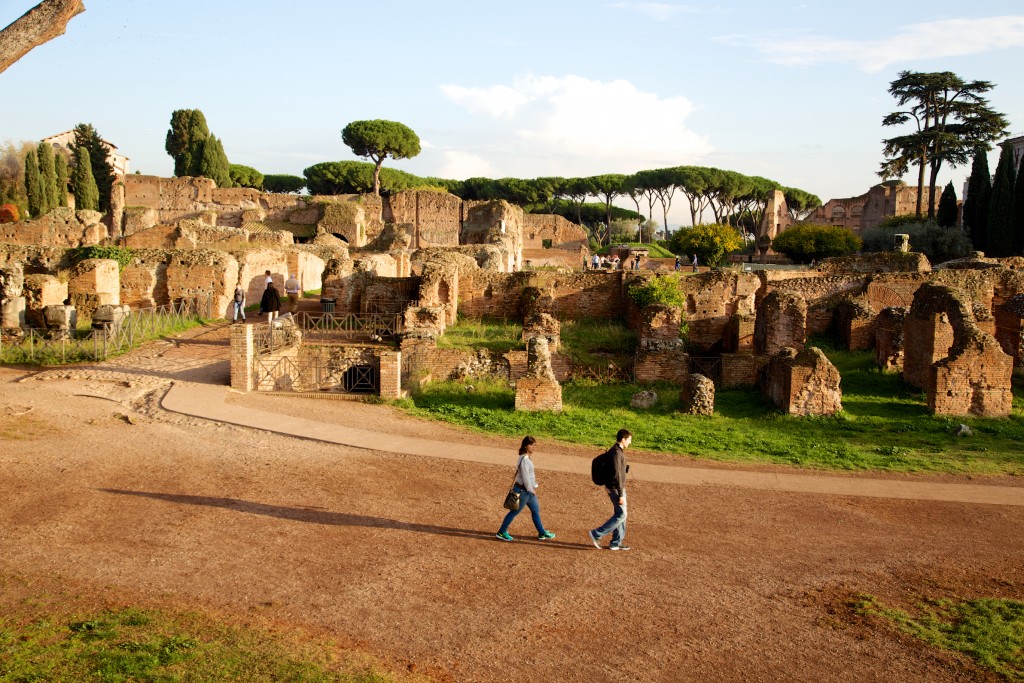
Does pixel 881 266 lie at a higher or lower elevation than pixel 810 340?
higher

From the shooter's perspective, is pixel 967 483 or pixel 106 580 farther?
pixel 967 483

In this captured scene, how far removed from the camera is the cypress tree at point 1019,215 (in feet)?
121

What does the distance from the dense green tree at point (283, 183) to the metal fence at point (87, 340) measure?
51.1 meters

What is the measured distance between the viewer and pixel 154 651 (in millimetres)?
5531

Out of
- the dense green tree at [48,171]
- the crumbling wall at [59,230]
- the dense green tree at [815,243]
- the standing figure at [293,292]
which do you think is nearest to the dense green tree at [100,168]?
the dense green tree at [48,171]

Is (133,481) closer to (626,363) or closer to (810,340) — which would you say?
(626,363)

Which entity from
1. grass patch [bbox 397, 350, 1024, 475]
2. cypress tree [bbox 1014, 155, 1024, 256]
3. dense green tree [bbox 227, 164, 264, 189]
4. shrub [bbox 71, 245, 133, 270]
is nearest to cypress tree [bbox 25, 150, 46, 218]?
dense green tree [bbox 227, 164, 264, 189]

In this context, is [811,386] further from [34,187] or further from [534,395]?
[34,187]

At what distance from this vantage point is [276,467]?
10.3m

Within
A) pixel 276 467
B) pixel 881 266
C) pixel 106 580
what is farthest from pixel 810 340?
pixel 106 580

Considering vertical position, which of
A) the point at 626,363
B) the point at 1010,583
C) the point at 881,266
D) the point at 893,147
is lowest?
the point at 1010,583

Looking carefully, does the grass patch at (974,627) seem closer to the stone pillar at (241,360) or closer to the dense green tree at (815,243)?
the stone pillar at (241,360)

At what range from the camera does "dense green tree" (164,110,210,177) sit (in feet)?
204

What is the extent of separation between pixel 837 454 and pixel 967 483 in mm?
1821
